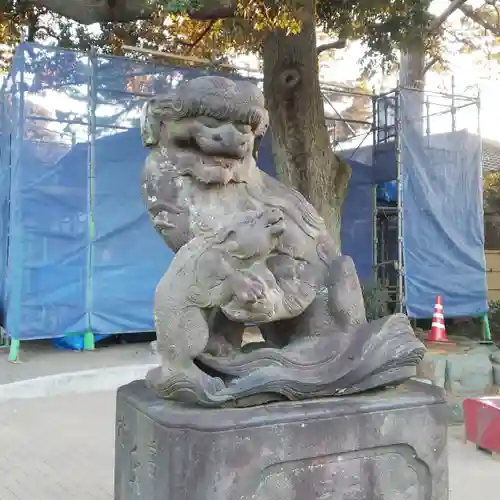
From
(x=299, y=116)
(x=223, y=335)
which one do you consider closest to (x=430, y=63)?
(x=299, y=116)

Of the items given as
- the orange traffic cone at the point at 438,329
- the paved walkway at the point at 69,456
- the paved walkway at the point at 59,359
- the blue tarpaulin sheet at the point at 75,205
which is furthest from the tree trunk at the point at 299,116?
the paved walkway at the point at 69,456

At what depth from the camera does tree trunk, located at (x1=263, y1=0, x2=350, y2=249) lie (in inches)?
259

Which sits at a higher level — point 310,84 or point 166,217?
point 310,84

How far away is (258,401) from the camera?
215 cm

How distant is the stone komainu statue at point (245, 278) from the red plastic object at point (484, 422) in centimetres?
213

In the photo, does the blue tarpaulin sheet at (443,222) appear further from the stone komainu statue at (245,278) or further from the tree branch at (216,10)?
the stone komainu statue at (245,278)

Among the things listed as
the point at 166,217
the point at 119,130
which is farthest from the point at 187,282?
the point at 119,130

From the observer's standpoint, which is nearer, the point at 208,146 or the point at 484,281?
the point at 208,146

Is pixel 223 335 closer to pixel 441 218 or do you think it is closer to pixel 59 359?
pixel 59 359

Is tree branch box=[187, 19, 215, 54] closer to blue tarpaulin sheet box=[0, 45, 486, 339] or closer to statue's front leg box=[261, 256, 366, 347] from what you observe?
blue tarpaulin sheet box=[0, 45, 486, 339]

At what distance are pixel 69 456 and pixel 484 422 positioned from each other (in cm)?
264

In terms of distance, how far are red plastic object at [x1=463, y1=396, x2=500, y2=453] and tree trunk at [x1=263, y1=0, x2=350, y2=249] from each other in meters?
2.58

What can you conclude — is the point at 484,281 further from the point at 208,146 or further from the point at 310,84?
the point at 208,146

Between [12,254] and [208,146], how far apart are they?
4.69 meters
